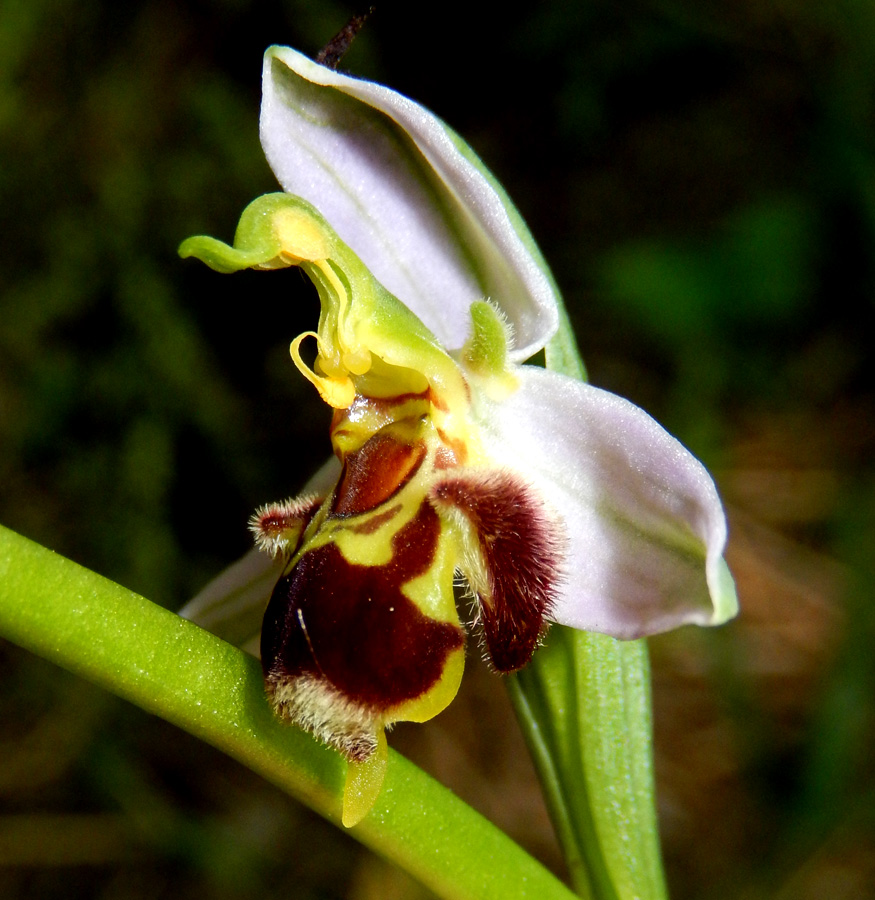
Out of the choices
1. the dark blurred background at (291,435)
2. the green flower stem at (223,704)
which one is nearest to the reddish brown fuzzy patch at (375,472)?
the green flower stem at (223,704)

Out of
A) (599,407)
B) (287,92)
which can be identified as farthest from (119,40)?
(599,407)

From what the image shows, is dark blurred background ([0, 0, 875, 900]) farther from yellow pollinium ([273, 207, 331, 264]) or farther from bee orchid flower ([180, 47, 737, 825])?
yellow pollinium ([273, 207, 331, 264])

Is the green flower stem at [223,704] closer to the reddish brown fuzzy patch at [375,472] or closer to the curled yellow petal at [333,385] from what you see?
the reddish brown fuzzy patch at [375,472]

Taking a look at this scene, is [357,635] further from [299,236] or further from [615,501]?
[299,236]

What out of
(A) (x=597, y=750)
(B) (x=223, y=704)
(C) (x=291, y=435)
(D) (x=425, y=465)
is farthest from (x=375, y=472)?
(C) (x=291, y=435)

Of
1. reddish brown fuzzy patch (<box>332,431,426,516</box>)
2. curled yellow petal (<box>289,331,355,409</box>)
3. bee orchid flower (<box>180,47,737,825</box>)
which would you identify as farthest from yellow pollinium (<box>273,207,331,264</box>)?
reddish brown fuzzy patch (<box>332,431,426,516</box>)
